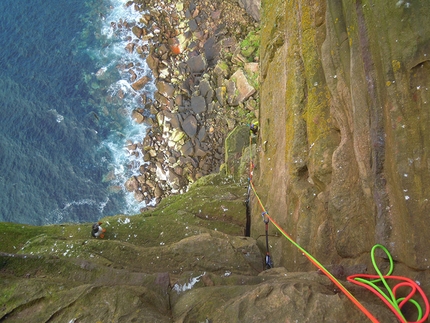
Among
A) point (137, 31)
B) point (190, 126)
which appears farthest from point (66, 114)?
point (190, 126)

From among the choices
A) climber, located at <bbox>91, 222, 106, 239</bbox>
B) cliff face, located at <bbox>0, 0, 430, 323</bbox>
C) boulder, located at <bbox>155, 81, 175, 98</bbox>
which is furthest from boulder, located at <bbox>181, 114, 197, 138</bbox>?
climber, located at <bbox>91, 222, 106, 239</bbox>

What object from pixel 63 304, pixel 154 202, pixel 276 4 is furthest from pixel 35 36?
pixel 63 304

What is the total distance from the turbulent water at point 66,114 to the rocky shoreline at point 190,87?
1059mm

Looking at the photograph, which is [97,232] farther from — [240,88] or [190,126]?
[240,88]

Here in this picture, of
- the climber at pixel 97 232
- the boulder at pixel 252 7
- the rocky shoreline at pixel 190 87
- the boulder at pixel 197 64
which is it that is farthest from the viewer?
the boulder at pixel 197 64

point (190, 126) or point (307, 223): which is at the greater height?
point (190, 126)

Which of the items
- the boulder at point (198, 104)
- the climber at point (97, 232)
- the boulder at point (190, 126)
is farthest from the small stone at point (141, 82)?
the climber at point (97, 232)

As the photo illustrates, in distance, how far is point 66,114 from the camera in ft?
78.4

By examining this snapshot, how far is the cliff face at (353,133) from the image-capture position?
4059 millimetres

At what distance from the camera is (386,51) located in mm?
4312

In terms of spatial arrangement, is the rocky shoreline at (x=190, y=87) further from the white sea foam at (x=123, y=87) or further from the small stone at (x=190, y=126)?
the white sea foam at (x=123, y=87)

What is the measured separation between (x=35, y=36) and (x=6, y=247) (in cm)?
2422

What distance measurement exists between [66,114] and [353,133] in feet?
74.6

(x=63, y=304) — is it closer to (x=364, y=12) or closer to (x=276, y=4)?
(x=364, y=12)
